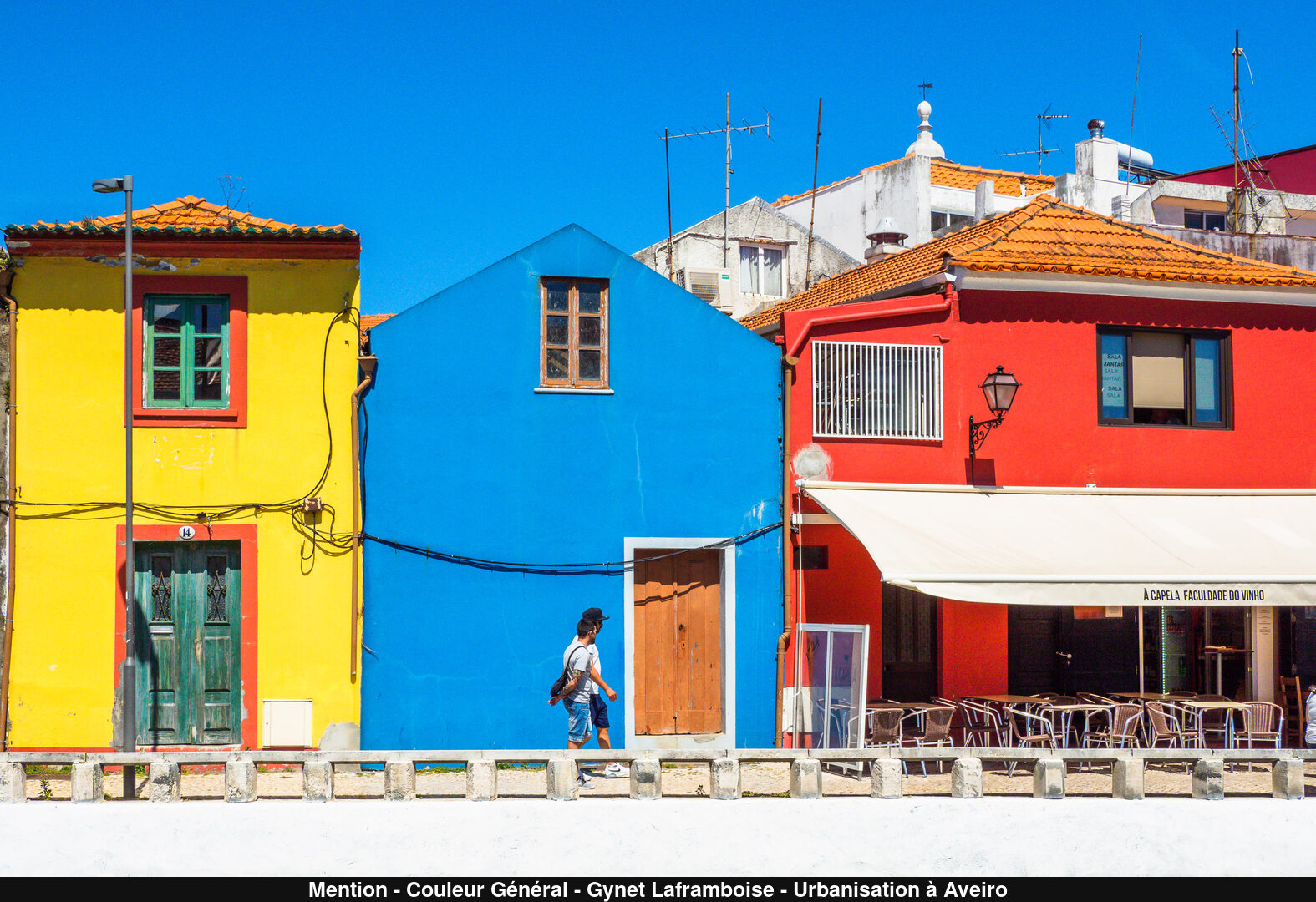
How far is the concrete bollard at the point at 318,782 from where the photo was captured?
10391 mm

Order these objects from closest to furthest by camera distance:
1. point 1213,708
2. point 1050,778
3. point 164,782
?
point 164,782
point 1050,778
point 1213,708

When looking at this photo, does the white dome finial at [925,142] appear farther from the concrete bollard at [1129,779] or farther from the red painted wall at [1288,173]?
the concrete bollard at [1129,779]

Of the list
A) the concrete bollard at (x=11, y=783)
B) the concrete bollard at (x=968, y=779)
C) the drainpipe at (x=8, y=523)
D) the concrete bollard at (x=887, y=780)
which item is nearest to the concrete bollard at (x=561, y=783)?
the concrete bollard at (x=887, y=780)

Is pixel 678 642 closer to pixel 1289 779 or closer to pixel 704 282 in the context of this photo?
pixel 1289 779

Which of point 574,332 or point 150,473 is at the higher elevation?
point 574,332

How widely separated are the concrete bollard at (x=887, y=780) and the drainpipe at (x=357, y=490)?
19.4 feet

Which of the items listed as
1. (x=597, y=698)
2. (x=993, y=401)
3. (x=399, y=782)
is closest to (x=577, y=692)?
(x=597, y=698)

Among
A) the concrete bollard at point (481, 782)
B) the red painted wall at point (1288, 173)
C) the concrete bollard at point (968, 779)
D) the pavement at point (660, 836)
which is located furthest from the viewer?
the red painted wall at point (1288, 173)

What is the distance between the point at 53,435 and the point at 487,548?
490cm

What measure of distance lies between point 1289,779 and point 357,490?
380 inches

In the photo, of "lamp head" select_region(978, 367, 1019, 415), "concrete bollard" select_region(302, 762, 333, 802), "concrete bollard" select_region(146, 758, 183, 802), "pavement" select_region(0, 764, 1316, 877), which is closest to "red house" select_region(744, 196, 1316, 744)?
"lamp head" select_region(978, 367, 1019, 415)

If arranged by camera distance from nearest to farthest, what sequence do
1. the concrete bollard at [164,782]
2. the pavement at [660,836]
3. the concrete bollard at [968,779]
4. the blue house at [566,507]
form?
the pavement at [660,836] < the concrete bollard at [164,782] < the concrete bollard at [968,779] < the blue house at [566,507]

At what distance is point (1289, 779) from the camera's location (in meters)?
11.2
